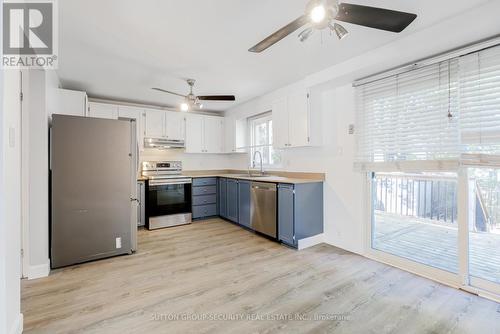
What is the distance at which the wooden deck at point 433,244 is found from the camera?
229 cm

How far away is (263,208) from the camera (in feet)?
12.6

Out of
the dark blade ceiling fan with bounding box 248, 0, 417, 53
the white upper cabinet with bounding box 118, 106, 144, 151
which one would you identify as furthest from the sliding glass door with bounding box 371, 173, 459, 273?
the white upper cabinet with bounding box 118, 106, 144, 151

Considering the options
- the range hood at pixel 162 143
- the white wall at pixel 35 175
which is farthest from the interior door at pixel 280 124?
the white wall at pixel 35 175

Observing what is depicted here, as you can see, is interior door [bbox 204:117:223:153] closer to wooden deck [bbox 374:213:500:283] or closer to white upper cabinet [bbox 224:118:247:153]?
white upper cabinet [bbox 224:118:247:153]

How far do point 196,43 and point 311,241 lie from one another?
2.98m

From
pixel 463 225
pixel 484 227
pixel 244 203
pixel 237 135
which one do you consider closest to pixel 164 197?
pixel 244 203

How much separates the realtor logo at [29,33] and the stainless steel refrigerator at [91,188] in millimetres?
669

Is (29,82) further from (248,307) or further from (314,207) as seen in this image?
(314,207)

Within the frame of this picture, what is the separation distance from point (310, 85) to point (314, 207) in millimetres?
1769

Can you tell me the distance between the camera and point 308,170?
12.9ft

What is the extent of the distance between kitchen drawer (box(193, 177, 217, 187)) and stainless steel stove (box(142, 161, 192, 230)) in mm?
206

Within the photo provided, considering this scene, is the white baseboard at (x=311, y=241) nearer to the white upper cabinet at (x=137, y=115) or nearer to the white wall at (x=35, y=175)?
the white wall at (x=35, y=175)

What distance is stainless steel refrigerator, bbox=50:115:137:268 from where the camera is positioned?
2789 millimetres

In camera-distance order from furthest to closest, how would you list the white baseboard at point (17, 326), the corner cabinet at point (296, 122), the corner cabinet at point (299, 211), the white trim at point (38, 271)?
the corner cabinet at point (296, 122), the corner cabinet at point (299, 211), the white trim at point (38, 271), the white baseboard at point (17, 326)
